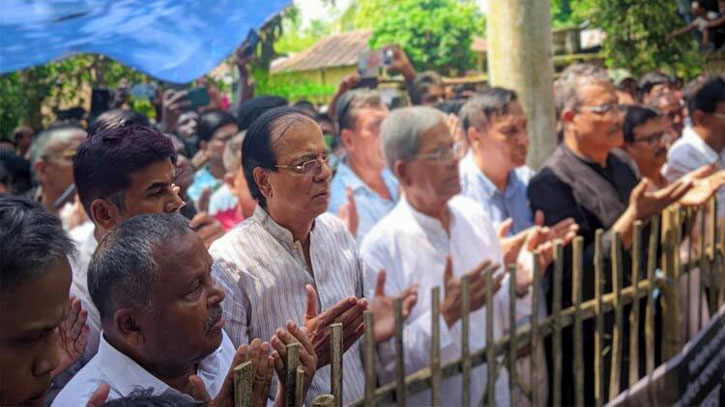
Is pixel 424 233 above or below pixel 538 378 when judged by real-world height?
above

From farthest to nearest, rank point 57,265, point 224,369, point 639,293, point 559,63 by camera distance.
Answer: point 559,63 → point 639,293 → point 224,369 → point 57,265

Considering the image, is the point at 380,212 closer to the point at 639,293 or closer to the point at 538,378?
the point at 538,378

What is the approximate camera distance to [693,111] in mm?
5875

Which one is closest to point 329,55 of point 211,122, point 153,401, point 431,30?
point 431,30

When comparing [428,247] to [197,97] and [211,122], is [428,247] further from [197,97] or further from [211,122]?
[197,97]

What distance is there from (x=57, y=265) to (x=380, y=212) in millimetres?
2566

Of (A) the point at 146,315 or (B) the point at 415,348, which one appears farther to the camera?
(B) the point at 415,348

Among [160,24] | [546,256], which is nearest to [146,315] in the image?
[546,256]

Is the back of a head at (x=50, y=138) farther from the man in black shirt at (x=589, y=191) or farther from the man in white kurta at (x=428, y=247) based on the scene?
the man in black shirt at (x=589, y=191)

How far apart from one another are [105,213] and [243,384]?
25.1 inches

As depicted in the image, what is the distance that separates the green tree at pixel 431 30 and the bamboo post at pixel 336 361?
23.1 m

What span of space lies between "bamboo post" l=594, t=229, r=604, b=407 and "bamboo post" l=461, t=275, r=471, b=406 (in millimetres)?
983

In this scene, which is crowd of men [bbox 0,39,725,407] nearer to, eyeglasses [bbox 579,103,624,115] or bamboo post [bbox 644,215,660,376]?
eyeglasses [bbox 579,103,624,115]

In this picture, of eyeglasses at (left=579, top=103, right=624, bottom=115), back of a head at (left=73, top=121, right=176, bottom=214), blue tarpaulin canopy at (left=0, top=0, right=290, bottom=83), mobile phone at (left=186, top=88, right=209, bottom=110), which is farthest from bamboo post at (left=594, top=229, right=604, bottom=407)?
mobile phone at (left=186, top=88, right=209, bottom=110)
